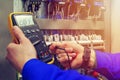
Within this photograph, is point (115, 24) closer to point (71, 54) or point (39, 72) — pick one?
point (71, 54)

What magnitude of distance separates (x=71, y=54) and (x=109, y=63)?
0.43 ft

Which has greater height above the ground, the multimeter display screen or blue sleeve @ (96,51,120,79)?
the multimeter display screen

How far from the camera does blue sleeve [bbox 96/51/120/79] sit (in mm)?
797

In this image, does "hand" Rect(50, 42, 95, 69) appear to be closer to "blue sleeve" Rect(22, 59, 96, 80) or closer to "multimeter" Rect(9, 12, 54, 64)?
"multimeter" Rect(9, 12, 54, 64)

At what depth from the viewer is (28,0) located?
2.57ft

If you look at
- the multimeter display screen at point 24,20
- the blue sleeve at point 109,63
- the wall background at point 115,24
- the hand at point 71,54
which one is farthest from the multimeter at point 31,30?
the wall background at point 115,24

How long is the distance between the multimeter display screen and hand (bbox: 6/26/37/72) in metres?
0.04

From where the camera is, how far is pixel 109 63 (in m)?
0.81

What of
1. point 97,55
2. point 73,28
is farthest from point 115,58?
point 73,28

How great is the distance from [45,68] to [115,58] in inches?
15.6

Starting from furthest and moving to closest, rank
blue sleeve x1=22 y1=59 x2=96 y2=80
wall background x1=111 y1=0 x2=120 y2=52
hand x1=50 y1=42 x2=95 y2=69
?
1. wall background x1=111 y1=0 x2=120 y2=52
2. hand x1=50 y1=42 x2=95 y2=69
3. blue sleeve x1=22 y1=59 x2=96 y2=80

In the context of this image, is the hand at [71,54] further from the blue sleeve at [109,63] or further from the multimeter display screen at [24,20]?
the multimeter display screen at [24,20]

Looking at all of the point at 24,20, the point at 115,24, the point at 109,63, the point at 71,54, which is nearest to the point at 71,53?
the point at 71,54

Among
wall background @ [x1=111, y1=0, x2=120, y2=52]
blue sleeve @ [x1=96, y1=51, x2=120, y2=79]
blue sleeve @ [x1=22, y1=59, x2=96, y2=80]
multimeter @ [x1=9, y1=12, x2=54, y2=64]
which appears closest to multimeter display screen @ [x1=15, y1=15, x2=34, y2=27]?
multimeter @ [x1=9, y1=12, x2=54, y2=64]
